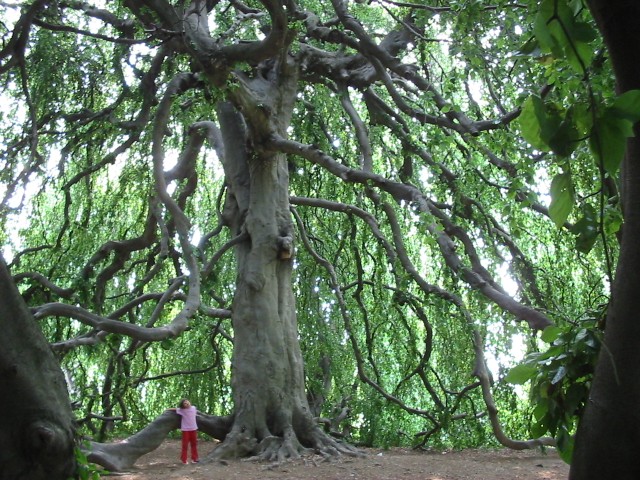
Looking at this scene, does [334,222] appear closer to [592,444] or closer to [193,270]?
[193,270]

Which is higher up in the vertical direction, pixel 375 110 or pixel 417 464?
pixel 375 110

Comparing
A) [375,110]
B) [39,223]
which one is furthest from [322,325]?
[39,223]

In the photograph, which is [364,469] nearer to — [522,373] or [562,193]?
[522,373]

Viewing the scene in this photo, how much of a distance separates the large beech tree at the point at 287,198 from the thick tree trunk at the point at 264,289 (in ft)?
0.05

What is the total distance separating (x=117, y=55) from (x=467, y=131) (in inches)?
112

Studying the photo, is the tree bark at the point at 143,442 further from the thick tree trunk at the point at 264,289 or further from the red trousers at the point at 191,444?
the thick tree trunk at the point at 264,289

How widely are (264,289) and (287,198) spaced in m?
0.83

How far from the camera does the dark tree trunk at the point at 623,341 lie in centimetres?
92

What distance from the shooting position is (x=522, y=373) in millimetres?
1041

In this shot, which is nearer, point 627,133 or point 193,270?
point 627,133

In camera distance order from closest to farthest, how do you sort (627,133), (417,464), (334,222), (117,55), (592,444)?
1. (627,133)
2. (592,444)
3. (417,464)
4. (117,55)
5. (334,222)

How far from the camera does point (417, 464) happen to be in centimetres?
445

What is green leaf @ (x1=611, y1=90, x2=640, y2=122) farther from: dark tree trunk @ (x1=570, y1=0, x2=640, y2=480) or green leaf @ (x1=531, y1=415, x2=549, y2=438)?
green leaf @ (x1=531, y1=415, x2=549, y2=438)

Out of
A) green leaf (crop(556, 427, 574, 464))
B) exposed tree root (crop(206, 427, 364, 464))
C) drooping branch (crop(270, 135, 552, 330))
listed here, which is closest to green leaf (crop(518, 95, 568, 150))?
green leaf (crop(556, 427, 574, 464))
